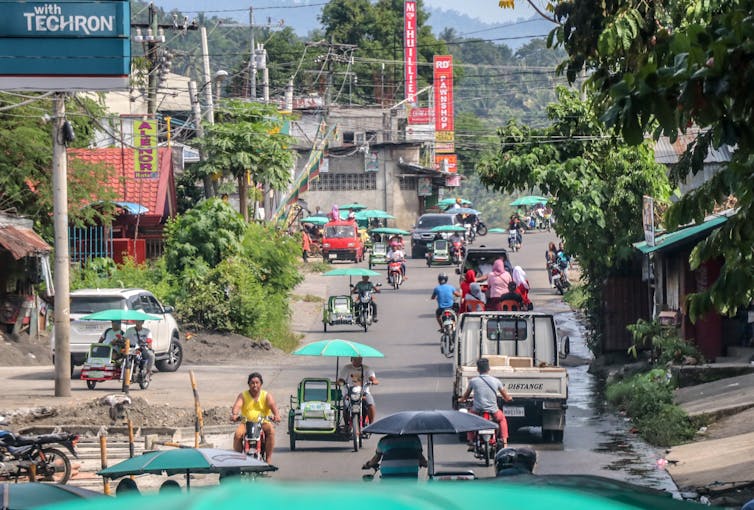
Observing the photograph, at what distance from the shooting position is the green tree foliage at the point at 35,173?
33.3 m

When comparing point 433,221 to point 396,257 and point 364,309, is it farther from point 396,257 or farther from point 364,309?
point 364,309

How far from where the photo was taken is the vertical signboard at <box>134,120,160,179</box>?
38094 millimetres

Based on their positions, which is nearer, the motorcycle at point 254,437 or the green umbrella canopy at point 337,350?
the motorcycle at point 254,437

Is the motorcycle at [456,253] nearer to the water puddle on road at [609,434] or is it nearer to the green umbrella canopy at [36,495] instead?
the water puddle on road at [609,434]

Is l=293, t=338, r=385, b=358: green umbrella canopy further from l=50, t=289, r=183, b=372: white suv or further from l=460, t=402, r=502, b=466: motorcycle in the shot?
l=50, t=289, r=183, b=372: white suv

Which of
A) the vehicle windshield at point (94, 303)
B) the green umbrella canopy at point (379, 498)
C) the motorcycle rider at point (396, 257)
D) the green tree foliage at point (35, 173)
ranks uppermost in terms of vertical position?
the green tree foliage at point (35, 173)

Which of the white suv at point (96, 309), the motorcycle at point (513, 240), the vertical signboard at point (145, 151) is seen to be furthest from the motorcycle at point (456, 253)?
the white suv at point (96, 309)

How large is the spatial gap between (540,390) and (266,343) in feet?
44.6

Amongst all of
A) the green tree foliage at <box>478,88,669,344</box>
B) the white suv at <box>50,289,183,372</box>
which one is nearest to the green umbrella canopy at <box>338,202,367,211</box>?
the white suv at <box>50,289,183,372</box>

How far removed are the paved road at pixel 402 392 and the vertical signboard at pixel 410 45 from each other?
123 feet

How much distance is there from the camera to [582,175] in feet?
84.8

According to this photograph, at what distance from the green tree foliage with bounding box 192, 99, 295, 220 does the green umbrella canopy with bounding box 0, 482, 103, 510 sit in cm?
3237

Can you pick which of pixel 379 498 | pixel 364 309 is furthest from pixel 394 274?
pixel 379 498

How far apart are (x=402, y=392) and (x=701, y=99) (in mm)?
16528
